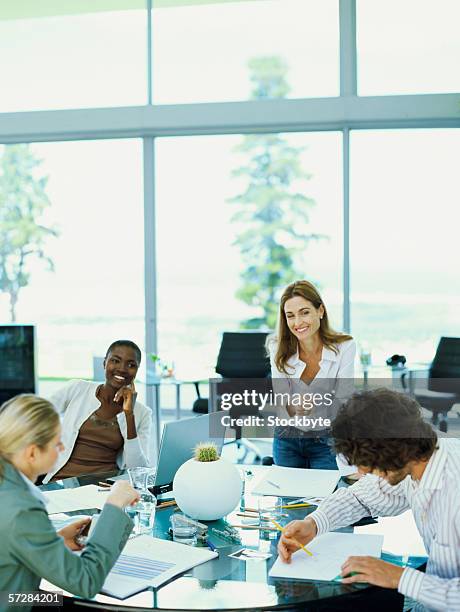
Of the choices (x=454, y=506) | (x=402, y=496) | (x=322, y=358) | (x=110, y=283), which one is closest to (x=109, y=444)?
(x=322, y=358)

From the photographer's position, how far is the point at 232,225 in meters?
6.57

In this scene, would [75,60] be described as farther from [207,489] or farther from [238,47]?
[207,489]

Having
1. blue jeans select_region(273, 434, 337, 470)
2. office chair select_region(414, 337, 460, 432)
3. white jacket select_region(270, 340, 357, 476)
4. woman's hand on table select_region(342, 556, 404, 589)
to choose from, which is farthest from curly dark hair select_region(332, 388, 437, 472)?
office chair select_region(414, 337, 460, 432)

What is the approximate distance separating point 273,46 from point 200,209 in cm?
153

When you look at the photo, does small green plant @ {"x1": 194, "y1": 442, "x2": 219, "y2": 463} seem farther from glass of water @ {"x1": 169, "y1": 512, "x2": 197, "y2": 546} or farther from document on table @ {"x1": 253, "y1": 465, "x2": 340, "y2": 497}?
document on table @ {"x1": 253, "y1": 465, "x2": 340, "y2": 497}

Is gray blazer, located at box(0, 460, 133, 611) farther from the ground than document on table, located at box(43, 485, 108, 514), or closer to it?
farther from the ground

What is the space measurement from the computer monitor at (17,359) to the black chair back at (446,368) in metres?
2.98

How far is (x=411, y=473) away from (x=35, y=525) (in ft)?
2.98

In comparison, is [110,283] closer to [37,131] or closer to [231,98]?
[37,131]

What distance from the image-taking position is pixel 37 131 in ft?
21.6

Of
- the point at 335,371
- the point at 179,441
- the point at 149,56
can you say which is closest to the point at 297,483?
the point at 179,441

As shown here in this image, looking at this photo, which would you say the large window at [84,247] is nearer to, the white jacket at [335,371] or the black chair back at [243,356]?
the black chair back at [243,356]

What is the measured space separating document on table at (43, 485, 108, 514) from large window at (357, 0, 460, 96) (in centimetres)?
474

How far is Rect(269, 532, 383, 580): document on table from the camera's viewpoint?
1.84 meters
